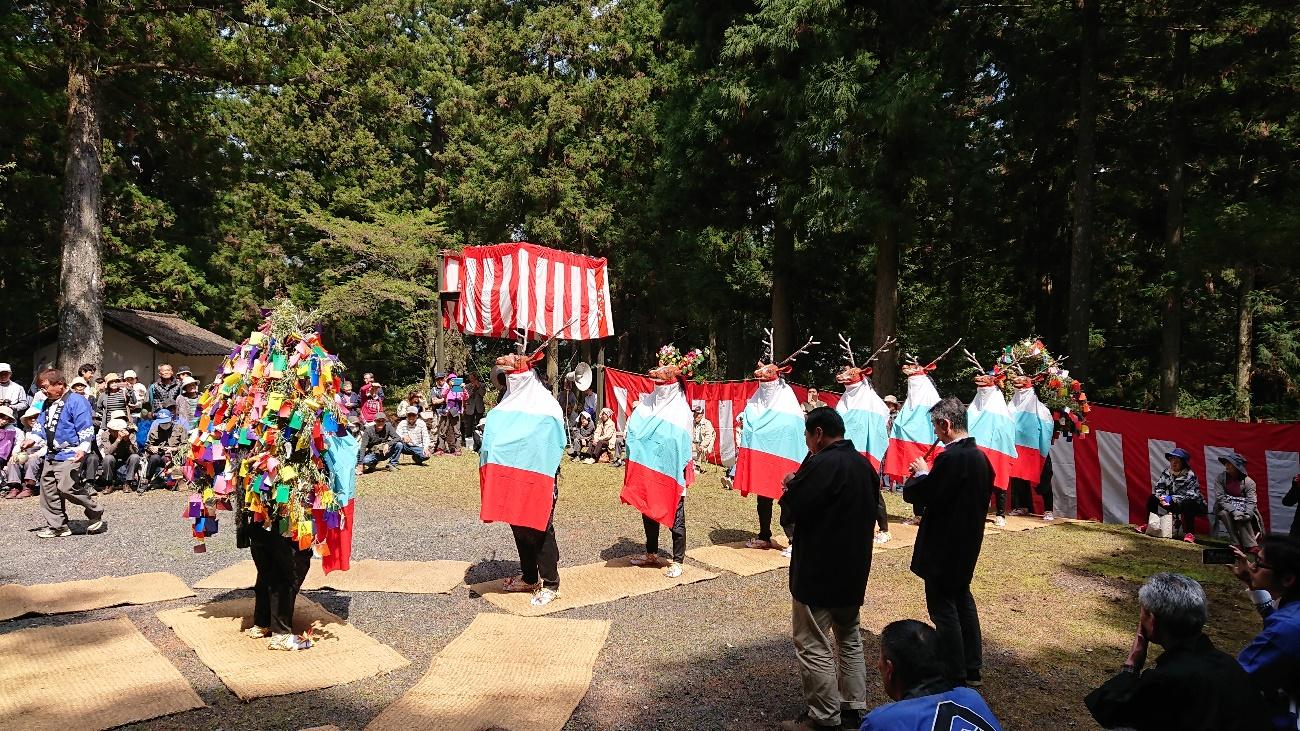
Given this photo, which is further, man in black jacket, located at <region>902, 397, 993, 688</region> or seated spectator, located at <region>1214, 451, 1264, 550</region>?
seated spectator, located at <region>1214, 451, 1264, 550</region>

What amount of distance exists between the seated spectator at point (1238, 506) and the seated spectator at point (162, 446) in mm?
14448

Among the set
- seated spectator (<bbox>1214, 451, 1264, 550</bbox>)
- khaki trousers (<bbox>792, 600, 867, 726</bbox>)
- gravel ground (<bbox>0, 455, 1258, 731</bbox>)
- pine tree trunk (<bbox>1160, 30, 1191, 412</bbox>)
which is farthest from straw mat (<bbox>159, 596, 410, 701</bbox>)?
pine tree trunk (<bbox>1160, 30, 1191, 412</bbox>)

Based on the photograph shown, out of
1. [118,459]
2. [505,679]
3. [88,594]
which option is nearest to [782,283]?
[118,459]

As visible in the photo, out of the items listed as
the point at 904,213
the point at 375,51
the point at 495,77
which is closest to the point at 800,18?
the point at 904,213

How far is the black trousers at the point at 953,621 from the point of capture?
433cm

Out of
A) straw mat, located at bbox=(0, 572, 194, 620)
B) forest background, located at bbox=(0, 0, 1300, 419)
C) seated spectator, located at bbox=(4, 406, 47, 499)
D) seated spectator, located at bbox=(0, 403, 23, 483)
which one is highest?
forest background, located at bbox=(0, 0, 1300, 419)

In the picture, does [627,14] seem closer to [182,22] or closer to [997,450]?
[182,22]

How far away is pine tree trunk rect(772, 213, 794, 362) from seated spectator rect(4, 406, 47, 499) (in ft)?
49.0

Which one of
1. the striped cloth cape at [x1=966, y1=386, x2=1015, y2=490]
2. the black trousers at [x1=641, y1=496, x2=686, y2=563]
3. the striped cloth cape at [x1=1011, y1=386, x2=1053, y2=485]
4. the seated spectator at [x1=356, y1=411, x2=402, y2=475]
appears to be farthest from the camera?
the seated spectator at [x1=356, y1=411, x2=402, y2=475]

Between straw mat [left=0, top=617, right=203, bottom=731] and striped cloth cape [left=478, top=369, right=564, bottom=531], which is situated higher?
striped cloth cape [left=478, top=369, right=564, bottom=531]

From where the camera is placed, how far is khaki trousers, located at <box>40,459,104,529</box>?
796 cm

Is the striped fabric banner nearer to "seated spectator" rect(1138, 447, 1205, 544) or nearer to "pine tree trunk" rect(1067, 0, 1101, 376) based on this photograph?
"seated spectator" rect(1138, 447, 1205, 544)

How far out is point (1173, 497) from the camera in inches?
379

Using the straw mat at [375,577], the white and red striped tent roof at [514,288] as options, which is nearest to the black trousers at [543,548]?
the straw mat at [375,577]
